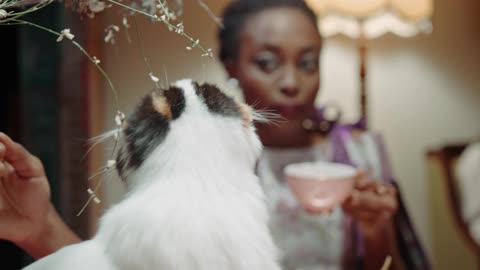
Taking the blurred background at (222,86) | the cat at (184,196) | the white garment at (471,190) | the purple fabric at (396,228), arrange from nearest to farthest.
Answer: the cat at (184,196) → the blurred background at (222,86) → the purple fabric at (396,228) → the white garment at (471,190)

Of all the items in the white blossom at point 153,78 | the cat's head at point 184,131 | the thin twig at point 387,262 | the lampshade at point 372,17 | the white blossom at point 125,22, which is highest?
the white blossom at point 125,22

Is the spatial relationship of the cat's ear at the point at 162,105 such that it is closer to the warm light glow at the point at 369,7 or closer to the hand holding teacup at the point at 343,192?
the hand holding teacup at the point at 343,192

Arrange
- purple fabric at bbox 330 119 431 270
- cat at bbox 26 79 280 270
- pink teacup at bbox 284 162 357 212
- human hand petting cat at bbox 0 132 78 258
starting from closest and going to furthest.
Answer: cat at bbox 26 79 280 270 < human hand petting cat at bbox 0 132 78 258 < pink teacup at bbox 284 162 357 212 < purple fabric at bbox 330 119 431 270

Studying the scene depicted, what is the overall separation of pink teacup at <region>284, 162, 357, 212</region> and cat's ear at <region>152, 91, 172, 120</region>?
43 cm

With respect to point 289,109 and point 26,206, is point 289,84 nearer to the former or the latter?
point 289,109

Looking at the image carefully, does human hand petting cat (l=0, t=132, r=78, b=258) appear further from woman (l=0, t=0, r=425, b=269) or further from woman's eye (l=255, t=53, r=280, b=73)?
woman's eye (l=255, t=53, r=280, b=73)

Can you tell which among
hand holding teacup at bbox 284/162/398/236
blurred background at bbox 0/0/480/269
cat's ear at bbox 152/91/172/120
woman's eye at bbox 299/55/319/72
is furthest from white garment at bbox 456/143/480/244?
cat's ear at bbox 152/91/172/120

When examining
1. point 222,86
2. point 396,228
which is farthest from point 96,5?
point 396,228

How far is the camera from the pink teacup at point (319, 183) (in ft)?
2.92

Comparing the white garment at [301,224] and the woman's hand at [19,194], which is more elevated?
the woman's hand at [19,194]

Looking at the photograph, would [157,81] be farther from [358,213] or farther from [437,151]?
[437,151]

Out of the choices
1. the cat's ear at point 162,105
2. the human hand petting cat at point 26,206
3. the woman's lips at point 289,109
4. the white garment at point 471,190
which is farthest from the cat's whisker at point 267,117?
the white garment at point 471,190

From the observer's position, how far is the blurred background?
67cm

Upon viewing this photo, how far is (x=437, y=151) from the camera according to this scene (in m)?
1.27
